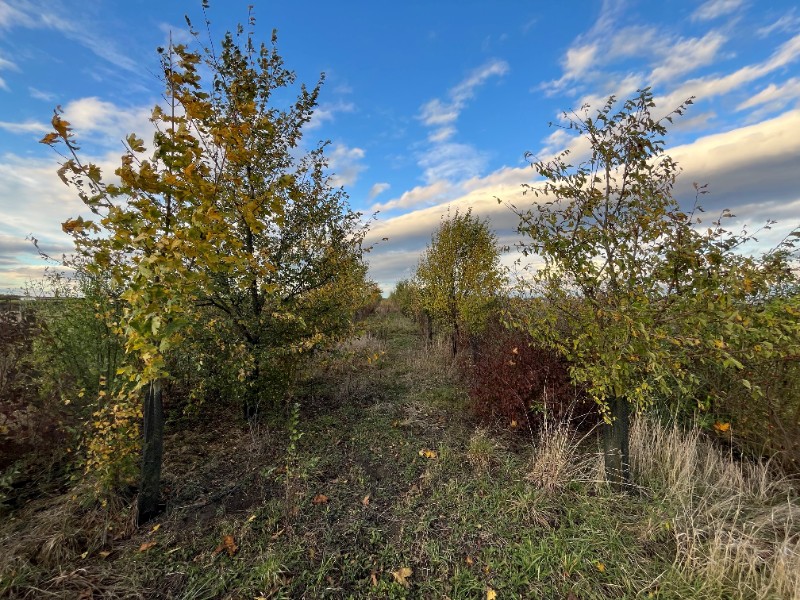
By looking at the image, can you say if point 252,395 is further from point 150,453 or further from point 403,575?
point 403,575

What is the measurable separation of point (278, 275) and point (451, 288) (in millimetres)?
5876

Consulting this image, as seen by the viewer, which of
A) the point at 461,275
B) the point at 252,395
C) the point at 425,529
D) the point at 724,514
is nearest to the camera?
the point at 425,529

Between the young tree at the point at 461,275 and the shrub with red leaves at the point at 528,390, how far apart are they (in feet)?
13.7

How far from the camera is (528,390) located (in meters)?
4.43

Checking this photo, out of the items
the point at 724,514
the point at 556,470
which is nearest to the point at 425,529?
the point at 556,470

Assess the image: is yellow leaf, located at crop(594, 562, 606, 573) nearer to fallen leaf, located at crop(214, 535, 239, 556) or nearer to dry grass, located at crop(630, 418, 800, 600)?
dry grass, located at crop(630, 418, 800, 600)

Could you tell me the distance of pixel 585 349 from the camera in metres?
2.99

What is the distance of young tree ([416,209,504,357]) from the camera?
9.21 metres

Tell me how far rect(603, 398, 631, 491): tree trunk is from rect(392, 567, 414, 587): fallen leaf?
6.67ft

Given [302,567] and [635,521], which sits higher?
[302,567]

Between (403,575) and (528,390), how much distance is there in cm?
267

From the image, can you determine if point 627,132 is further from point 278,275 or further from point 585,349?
point 278,275

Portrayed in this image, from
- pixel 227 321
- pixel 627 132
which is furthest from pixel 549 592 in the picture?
pixel 227 321

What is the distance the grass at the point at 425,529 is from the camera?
7.58ft
